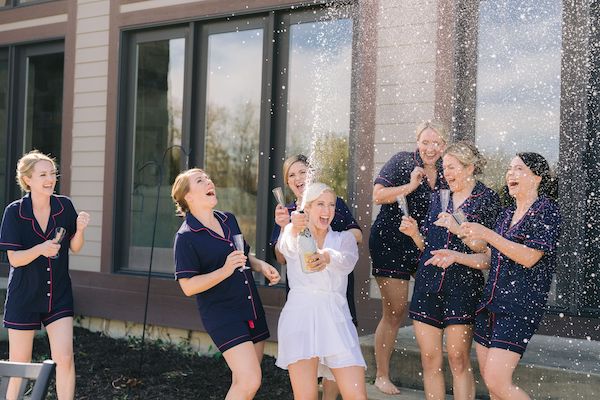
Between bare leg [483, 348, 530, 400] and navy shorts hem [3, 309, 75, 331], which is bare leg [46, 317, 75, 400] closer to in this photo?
navy shorts hem [3, 309, 75, 331]

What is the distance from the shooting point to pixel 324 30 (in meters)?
7.30

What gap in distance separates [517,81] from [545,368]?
2375 mm

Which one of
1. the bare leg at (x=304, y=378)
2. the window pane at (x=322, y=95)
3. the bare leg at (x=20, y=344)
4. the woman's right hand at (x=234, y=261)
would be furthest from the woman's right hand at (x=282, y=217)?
the window pane at (x=322, y=95)

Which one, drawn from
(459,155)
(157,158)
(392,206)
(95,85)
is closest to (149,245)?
(157,158)

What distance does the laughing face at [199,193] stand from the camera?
459 centimetres

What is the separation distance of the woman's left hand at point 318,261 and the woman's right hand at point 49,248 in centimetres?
168

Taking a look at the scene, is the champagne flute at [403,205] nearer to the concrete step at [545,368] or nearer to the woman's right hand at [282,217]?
the woman's right hand at [282,217]

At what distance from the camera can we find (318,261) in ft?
13.9

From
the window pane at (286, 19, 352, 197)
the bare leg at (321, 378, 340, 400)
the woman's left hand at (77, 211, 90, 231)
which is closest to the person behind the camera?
the bare leg at (321, 378, 340, 400)

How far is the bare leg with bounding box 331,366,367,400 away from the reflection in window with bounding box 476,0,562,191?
7.97ft

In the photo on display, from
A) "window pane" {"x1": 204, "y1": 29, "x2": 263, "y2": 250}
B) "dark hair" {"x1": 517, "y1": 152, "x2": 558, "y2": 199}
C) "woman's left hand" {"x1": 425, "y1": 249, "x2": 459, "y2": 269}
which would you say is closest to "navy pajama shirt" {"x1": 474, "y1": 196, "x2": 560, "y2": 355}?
"dark hair" {"x1": 517, "y1": 152, "x2": 558, "y2": 199}

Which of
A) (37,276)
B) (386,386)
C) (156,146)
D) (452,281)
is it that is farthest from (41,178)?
(156,146)

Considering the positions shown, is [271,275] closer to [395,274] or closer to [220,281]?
[220,281]

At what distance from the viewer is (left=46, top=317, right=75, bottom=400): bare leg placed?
4.98 meters
